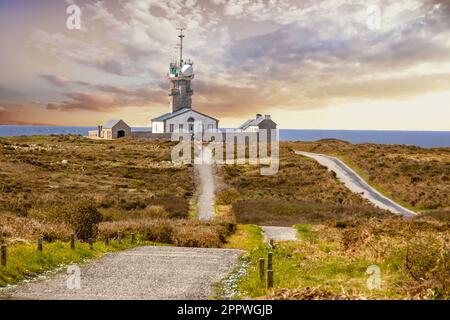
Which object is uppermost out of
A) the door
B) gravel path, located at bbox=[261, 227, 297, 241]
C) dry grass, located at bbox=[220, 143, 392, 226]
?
the door

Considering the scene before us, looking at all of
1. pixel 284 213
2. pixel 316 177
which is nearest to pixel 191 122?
pixel 316 177

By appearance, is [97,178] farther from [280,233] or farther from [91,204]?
[280,233]

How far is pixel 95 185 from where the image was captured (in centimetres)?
4922

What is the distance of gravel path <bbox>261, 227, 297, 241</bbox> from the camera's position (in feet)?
87.8

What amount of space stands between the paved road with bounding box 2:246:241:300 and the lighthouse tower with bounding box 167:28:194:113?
307 feet

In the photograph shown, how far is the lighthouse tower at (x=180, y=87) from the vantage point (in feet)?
367

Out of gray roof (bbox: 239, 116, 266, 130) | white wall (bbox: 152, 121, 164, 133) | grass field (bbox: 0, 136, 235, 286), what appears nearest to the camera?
grass field (bbox: 0, 136, 235, 286)

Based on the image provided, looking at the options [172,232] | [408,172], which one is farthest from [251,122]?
[172,232]

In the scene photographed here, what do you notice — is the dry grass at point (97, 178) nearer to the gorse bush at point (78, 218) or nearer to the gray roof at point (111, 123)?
the gorse bush at point (78, 218)

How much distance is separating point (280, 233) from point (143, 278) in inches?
626

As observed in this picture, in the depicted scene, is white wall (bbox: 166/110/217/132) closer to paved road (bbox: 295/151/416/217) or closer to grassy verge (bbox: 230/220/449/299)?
paved road (bbox: 295/151/416/217)

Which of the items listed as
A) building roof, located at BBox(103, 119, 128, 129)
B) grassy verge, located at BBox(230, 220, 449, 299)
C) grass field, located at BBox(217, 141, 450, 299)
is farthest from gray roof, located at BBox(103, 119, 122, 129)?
grassy verge, located at BBox(230, 220, 449, 299)

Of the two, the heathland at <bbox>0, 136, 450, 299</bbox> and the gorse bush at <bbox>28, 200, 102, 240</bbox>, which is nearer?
the heathland at <bbox>0, 136, 450, 299</bbox>

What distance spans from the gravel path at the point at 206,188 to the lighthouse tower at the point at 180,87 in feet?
110
